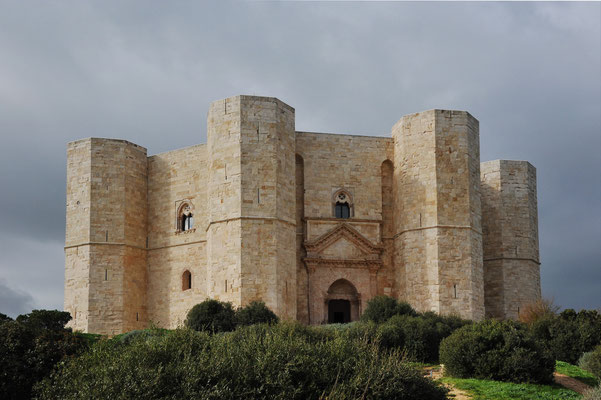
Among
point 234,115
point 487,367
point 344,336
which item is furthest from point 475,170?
point 344,336

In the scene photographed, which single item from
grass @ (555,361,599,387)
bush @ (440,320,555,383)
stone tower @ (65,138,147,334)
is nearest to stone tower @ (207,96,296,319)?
stone tower @ (65,138,147,334)

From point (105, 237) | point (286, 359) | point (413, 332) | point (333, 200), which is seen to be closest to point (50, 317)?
point (105, 237)

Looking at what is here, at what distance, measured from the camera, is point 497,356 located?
2147 cm

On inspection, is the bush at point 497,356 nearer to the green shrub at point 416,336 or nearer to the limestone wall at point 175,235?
the green shrub at point 416,336

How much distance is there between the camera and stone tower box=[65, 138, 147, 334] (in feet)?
108

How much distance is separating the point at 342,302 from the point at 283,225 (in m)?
4.42

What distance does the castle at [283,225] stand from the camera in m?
30.7

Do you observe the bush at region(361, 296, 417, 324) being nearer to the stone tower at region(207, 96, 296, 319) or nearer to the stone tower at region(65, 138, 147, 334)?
the stone tower at region(207, 96, 296, 319)

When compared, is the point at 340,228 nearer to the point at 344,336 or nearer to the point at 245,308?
the point at 245,308

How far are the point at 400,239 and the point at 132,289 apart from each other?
1033 centimetres

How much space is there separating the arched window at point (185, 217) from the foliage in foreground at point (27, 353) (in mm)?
10722

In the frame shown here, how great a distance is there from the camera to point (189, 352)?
1739cm

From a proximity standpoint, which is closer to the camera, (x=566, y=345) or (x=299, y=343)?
(x=299, y=343)

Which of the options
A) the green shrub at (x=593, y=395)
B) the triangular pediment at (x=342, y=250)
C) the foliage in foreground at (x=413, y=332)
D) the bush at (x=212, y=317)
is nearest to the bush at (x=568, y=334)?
the foliage in foreground at (x=413, y=332)
